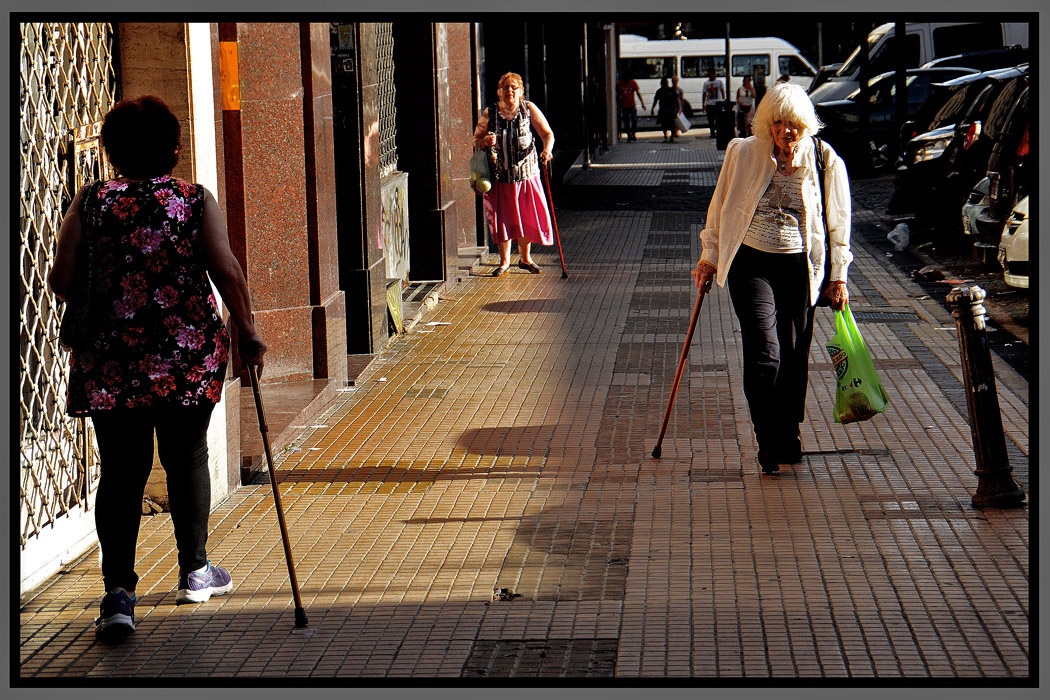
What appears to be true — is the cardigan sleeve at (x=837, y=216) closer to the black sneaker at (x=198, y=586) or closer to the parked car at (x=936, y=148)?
the black sneaker at (x=198, y=586)

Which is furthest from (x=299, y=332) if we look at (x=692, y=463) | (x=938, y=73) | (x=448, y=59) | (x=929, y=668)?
(x=938, y=73)

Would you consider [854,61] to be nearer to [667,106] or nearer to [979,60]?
[979,60]

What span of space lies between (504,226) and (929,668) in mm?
9636

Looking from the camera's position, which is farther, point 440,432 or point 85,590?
point 440,432

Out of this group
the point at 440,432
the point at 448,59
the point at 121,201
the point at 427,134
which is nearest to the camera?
the point at 121,201

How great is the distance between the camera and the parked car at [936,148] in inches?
656

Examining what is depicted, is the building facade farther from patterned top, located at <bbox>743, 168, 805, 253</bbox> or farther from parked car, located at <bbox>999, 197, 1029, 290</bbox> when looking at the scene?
parked car, located at <bbox>999, 197, 1029, 290</bbox>

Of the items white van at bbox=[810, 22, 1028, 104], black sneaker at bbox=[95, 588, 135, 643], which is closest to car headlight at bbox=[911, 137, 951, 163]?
white van at bbox=[810, 22, 1028, 104]

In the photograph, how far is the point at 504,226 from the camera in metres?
13.8

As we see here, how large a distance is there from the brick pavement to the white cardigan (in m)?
0.98

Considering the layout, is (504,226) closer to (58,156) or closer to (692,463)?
(692,463)

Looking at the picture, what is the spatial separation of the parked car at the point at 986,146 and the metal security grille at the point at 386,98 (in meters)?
5.20

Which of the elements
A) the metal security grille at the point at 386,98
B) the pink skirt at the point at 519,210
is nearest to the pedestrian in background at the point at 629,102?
the pink skirt at the point at 519,210

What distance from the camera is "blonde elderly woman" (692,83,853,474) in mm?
6730
